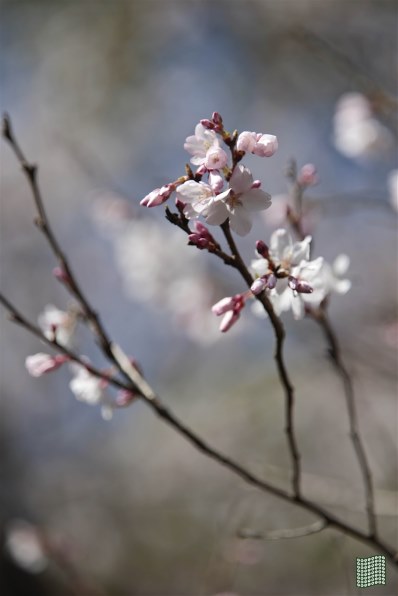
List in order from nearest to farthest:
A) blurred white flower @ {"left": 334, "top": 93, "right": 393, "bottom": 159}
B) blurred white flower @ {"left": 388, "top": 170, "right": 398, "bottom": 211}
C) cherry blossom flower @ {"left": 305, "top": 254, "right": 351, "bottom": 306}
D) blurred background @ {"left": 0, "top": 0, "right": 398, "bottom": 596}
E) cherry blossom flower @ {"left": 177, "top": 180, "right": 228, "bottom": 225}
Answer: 1. cherry blossom flower @ {"left": 177, "top": 180, "right": 228, "bottom": 225}
2. cherry blossom flower @ {"left": 305, "top": 254, "right": 351, "bottom": 306}
3. blurred white flower @ {"left": 388, "top": 170, "right": 398, "bottom": 211}
4. blurred white flower @ {"left": 334, "top": 93, "right": 393, "bottom": 159}
5. blurred background @ {"left": 0, "top": 0, "right": 398, "bottom": 596}

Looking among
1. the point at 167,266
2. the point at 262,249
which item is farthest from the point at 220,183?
the point at 167,266

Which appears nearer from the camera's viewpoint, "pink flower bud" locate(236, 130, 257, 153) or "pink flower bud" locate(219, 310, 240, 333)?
"pink flower bud" locate(236, 130, 257, 153)

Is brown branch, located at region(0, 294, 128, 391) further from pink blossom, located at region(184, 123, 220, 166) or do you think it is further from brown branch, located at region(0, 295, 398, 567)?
pink blossom, located at region(184, 123, 220, 166)

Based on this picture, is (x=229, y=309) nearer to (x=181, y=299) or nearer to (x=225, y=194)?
(x=225, y=194)

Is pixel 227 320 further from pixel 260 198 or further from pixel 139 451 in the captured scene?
pixel 139 451

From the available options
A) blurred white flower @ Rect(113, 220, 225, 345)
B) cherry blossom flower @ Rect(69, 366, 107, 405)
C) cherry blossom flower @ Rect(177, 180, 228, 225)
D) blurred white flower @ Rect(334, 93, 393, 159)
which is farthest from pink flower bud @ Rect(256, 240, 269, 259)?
blurred white flower @ Rect(113, 220, 225, 345)

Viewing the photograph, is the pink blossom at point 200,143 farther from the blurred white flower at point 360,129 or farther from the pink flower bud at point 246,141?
the blurred white flower at point 360,129

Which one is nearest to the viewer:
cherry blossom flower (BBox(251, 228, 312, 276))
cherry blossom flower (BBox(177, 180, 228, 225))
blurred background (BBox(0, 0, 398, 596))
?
cherry blossom flower (BBox(177, 180, 228, 225))

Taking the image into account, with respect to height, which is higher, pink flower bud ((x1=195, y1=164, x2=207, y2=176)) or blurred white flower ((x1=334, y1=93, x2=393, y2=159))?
blurred white flower ((x1=334, y1=93, x2=393, y2=159))
